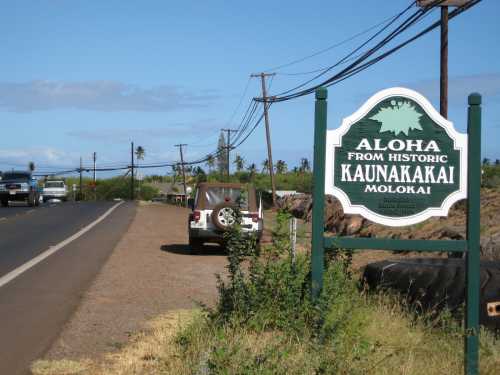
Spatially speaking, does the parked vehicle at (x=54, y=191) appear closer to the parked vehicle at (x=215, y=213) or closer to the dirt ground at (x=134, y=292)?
the dirt ground at (x=134, y=292)

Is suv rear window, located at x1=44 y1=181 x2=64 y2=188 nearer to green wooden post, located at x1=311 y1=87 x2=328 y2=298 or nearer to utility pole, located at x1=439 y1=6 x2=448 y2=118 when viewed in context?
utility pole, located at x1=439 y1=6 x2=448 y2=118

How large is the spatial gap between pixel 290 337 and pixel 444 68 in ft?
51.7

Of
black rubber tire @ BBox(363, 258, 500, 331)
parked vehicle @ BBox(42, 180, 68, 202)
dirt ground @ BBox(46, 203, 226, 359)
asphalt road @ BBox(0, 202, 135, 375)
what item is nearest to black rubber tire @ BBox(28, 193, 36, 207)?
asphalt road @ BBox(0, 202, 135, 375)

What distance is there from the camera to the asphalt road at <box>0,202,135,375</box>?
7.73m

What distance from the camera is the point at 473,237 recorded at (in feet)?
21.5

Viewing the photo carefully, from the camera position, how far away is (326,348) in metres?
6.25

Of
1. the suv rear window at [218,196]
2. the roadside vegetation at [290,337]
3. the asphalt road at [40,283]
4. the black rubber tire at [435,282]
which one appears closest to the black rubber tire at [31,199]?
the asphalt road at [40,283]

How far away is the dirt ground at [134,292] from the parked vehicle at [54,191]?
157 feet

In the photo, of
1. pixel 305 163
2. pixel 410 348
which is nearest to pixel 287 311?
pixel 410 348

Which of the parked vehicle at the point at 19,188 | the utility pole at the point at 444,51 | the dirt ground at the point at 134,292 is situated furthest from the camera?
the parked vehicle at the point at 19,188

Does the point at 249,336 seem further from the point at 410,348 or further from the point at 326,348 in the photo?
the point at 410,348

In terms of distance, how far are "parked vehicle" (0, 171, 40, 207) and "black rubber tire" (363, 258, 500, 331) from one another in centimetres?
3875

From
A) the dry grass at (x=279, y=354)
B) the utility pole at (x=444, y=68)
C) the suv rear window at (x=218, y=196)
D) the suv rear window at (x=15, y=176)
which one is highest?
the utility pole at (x=444, y=68)

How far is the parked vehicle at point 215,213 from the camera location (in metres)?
17.5
